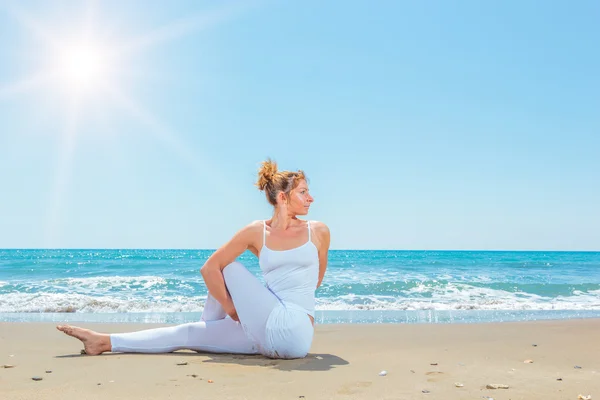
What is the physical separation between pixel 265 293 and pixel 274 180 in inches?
34.7

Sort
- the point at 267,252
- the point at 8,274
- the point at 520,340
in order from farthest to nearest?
the point at 8,274 → the point at 520,340 → the point at 267,252

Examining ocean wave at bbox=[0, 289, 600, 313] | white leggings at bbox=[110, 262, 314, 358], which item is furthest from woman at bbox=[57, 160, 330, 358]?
ocean wave at bbox=[0, 289, 600, 313]

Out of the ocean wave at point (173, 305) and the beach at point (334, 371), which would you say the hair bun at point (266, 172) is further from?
the ocean wave at point (173, 305)

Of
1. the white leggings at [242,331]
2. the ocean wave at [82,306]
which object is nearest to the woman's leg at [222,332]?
the white leggings at [242,331]

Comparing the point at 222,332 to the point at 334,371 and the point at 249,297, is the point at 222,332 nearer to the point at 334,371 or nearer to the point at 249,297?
the point at 249,297

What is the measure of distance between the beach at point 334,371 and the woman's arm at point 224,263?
461mm

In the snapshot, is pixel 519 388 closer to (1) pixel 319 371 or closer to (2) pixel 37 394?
(1) pixel 319 371

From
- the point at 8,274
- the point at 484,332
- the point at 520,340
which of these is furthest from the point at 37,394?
Result: the point at 8,274

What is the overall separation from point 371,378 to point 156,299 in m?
10.5

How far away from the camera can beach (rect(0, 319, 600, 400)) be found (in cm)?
309

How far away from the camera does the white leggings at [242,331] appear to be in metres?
4.13

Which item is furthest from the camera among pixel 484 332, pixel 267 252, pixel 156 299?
pixel 156 299

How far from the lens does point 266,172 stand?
4.30 meters

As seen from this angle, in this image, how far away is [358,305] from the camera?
11.1 m
